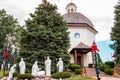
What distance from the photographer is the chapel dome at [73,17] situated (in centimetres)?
4159

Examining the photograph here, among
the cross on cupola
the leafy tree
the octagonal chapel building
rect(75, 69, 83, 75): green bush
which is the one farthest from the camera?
the leafy tree

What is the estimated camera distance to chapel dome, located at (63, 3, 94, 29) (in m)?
41.6

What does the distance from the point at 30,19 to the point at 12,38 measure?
19.6 meters

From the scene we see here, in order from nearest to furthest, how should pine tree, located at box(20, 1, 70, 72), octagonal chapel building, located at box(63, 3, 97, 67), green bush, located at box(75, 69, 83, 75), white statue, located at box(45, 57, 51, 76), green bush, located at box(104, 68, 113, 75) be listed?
white statue, located at box(45, 57, 51, 76), pine tree, located at box(20, 1, 70, 72), green bush, located at box(75, 69, 83, 75), green bush, located at box(104, 68, 113, 75), octagonal chapel building, located at box(63, 3, 97, 67)

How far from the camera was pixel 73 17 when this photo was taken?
4288cm

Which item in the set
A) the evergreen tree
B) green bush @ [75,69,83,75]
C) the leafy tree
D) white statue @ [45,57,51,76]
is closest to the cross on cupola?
the leafy tree

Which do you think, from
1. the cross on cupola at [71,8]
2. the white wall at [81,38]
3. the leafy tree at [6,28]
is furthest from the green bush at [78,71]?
the leafy tree at [6,28]

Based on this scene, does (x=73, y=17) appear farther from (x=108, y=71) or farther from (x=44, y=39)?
(x=108, y=71)

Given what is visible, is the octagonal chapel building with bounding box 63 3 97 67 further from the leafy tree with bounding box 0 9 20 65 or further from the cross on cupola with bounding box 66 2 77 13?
the leafy tree with bounding box 0 9 20 65

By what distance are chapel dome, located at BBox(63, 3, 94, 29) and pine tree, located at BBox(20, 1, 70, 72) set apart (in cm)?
933

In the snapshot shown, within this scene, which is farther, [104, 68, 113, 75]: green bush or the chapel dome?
the chapel dome

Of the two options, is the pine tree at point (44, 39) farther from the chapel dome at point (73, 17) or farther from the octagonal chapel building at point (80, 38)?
the chapel dome at point (73, 17)

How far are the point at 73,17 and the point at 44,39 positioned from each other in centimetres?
1359

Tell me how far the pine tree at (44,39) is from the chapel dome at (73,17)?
933 centimetres
